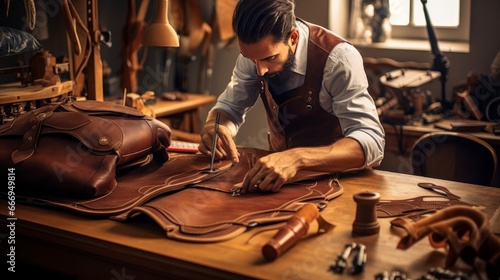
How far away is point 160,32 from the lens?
11.2ft

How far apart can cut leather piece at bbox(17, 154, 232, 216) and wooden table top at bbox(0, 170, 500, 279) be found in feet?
0.17

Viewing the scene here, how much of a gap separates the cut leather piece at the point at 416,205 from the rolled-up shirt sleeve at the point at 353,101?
1.13ft

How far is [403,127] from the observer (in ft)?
15.7

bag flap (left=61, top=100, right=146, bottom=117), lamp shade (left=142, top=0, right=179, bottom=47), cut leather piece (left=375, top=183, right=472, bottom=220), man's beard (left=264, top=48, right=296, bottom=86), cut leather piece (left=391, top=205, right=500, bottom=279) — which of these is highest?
lamp shade (left=142, top=0, right=179, bottom=47)

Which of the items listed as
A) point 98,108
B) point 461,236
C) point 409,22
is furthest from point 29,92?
point 409,22

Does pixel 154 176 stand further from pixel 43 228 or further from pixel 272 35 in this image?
pixel 272 35

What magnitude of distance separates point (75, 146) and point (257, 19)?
89 cm

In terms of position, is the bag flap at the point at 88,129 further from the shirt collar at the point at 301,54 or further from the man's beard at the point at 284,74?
the shirt collar at the point at 301,54

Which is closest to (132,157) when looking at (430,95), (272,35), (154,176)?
(154,176)

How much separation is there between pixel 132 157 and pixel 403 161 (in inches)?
98.5

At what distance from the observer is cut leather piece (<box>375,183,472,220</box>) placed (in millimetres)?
2590

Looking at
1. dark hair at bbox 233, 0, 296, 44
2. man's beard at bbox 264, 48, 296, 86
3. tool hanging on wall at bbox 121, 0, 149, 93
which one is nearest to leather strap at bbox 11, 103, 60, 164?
dark hair at bbox 233, 0, 296, 44

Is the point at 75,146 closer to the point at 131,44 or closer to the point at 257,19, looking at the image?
the point at 257,19

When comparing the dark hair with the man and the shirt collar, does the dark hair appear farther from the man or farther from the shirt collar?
the shirt collar
